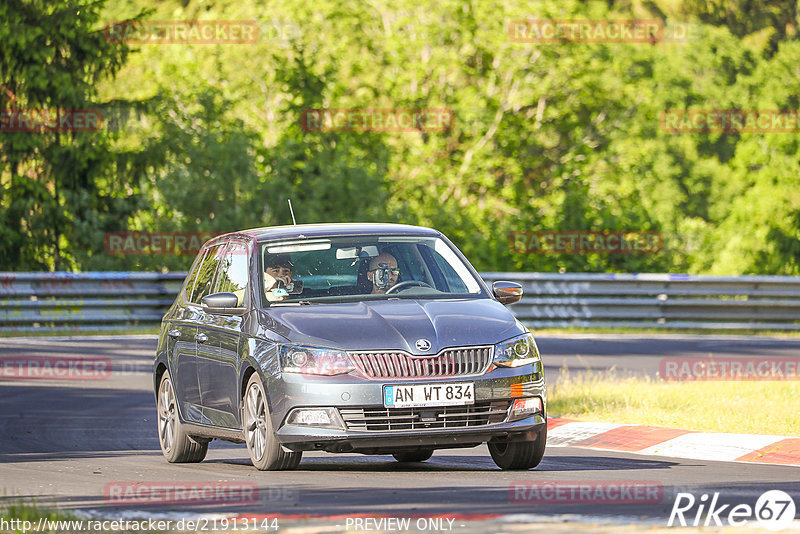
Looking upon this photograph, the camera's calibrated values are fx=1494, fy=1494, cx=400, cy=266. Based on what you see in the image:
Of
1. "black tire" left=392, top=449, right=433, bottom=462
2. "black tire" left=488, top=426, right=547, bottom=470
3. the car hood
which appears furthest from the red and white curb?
the car hood

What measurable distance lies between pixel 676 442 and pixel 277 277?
352 centimetres

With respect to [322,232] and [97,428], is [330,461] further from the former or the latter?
[97,428]

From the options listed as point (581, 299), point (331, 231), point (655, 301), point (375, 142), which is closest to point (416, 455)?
point (331, 231)

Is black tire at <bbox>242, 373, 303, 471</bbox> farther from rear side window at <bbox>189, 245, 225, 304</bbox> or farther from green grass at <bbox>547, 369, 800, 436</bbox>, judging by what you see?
green grass at <bbox>547, 369, 800, 436</bbox>

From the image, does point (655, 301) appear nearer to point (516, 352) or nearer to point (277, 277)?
point (277, 277)

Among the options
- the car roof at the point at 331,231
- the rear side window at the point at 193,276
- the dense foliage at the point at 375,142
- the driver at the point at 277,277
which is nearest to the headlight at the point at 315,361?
the driver at the point at 277,277

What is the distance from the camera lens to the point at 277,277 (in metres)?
9.95

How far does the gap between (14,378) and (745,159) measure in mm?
50128

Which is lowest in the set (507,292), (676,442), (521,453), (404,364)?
(676,442)

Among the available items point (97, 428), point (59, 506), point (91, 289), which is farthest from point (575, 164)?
point (59, 506)

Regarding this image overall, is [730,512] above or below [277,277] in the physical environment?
below

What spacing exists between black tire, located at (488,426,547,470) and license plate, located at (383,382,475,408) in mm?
613

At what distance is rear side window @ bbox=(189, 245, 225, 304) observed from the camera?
1102cm

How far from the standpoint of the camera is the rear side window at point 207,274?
11023 mm
